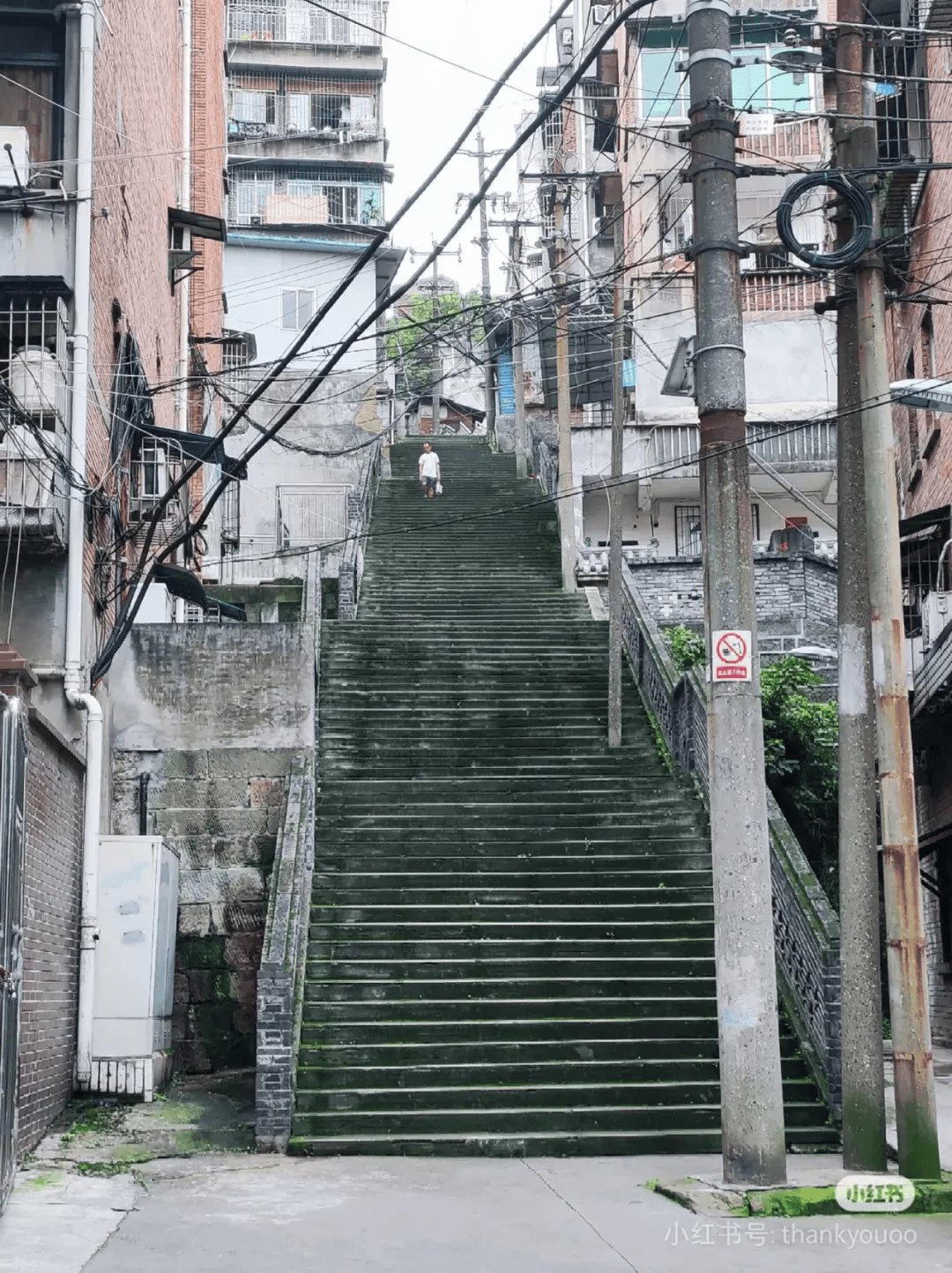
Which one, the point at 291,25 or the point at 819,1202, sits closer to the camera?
the point at 819,1202

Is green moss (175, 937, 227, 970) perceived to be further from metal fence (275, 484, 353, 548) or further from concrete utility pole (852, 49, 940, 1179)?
metal fence (275, 484, 353, 548)

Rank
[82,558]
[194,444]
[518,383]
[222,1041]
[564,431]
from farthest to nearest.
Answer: [518,383]
[564,431]
[194,444]
[222,1041]
[82,558]

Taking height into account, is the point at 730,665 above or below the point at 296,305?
below

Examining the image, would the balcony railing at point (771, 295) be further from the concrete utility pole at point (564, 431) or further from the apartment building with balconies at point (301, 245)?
the concrete utility pole at point (564, 431)

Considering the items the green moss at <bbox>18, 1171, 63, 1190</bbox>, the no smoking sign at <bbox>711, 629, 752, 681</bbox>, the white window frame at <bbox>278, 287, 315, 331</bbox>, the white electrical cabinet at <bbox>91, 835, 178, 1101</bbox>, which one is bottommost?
the green moss at <bbox>18, 1171, 63, 1190</bbox>

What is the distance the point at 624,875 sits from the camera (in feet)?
46.6

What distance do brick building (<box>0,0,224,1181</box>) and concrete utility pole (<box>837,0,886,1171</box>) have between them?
5.49 meters

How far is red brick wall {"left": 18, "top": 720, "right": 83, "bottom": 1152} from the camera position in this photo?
1064 cm

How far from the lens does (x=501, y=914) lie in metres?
13.7

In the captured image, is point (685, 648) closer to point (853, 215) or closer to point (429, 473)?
point (429, 473)

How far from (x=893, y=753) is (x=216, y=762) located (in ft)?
29.3

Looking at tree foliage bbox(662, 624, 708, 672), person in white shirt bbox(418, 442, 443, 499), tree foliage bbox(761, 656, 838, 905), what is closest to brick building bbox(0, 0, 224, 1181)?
tree foliage bbox(662, 624, 708, 672)

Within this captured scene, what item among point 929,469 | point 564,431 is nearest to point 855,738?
point 929,469

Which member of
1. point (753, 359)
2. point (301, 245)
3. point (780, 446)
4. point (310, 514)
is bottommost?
point (310, 514)
